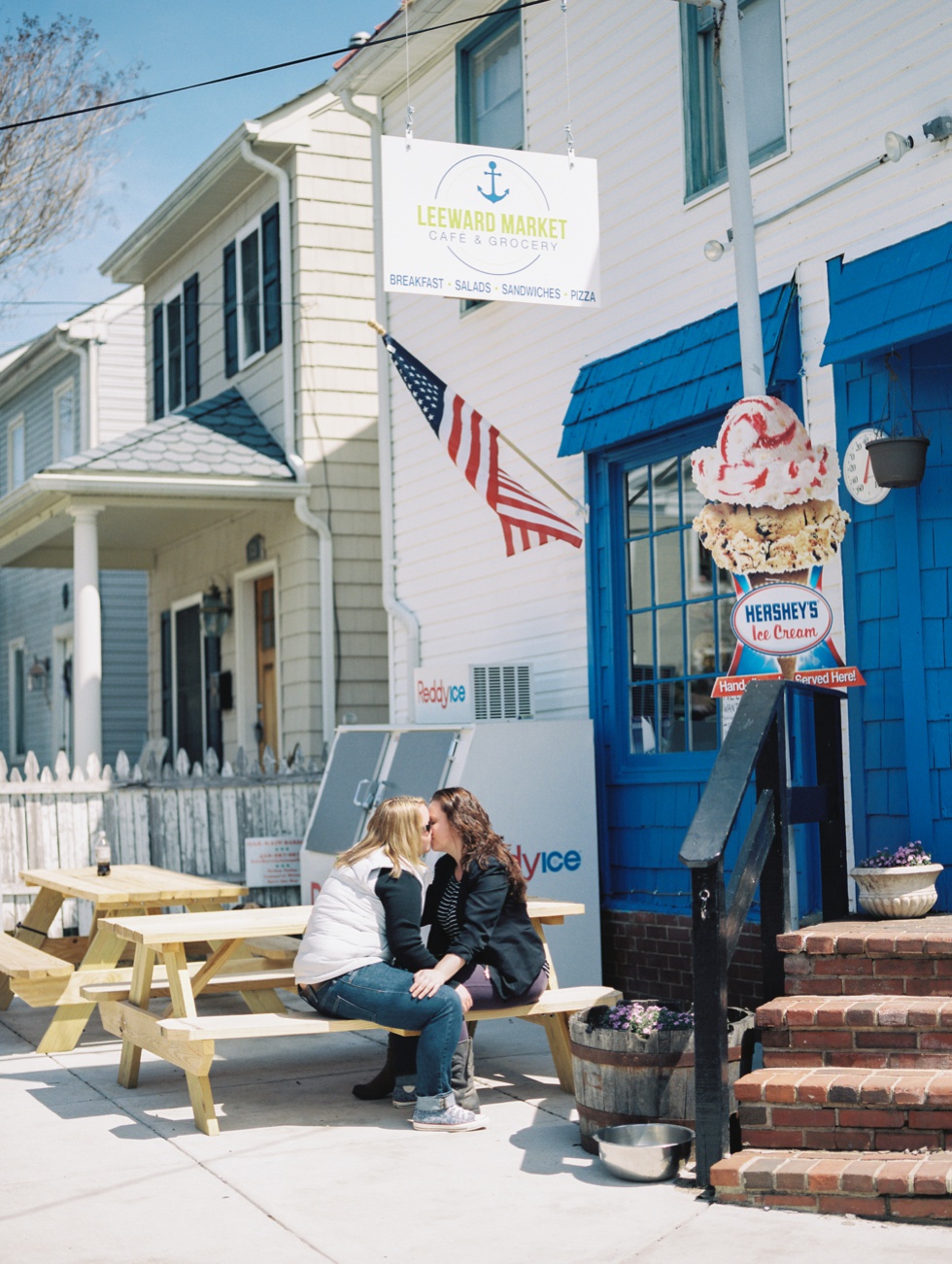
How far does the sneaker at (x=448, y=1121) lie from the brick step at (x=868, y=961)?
4.41ft

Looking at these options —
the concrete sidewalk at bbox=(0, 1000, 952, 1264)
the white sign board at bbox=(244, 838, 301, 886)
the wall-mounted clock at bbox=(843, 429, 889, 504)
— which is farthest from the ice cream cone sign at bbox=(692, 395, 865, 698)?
the white sign board at bbox=(244, 838, 301, 886)

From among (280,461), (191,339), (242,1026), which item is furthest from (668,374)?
(191,339)

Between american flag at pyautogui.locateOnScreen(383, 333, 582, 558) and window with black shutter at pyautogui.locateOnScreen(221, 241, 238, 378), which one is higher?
window with black shutter at pyautogui.locateOnScreen(221, 241, 238, 378)

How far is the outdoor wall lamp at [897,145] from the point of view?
6.57 m

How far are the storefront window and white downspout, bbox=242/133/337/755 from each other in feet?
14.8

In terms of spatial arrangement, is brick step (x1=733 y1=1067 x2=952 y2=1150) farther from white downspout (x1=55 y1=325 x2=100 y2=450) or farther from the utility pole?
white downspout (x1=55 y1=325 x2=100 y2=450)

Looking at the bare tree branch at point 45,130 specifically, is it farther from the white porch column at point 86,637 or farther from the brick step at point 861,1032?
the brick step at point 861,1032

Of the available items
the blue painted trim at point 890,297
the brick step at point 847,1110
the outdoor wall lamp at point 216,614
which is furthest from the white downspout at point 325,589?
the brick step at point 847,1110

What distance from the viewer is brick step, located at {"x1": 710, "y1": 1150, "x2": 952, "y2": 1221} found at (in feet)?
14.5

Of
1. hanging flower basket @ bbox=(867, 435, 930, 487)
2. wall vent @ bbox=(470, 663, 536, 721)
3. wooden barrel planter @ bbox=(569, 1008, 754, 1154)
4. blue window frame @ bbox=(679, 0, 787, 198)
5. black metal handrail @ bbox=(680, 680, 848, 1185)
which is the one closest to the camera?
black metal handrail @ bbox=(680, 680, 848, 1185)

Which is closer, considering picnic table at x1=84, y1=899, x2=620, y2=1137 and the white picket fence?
picnic table at x1=84, y1=899, x2=620, y2=1137

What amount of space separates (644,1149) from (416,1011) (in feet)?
3.96

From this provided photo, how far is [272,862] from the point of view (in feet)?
36.4

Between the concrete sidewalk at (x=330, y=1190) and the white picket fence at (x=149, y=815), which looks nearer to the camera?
the concrete sidewalk at (x=330, y=1190)
